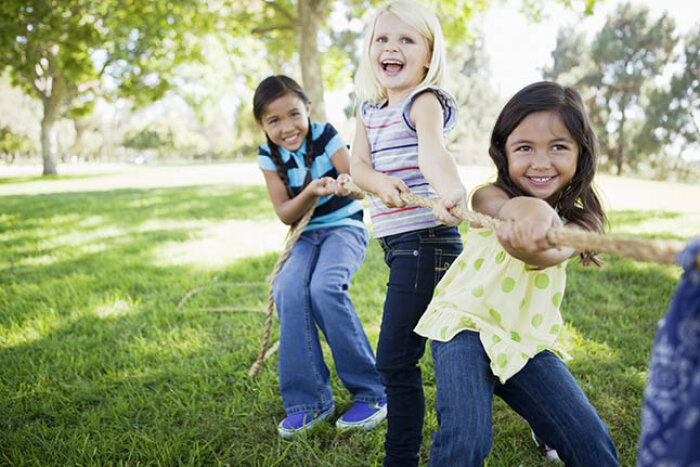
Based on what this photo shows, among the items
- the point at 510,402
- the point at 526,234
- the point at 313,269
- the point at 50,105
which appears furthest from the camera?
the point at 50,105

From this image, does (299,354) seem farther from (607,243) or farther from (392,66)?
(607,243)

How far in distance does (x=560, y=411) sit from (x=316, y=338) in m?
1.30

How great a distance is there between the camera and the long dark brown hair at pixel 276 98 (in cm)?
257

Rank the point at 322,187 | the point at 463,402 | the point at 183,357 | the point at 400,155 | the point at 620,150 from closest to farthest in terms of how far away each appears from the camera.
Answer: the point at 463,402, the point at 400,155, the point at 322,187, the point at 183,357, the point at 620,150

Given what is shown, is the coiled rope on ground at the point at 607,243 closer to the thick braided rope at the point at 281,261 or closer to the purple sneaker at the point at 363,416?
the thick braided rope at the point at 281,261

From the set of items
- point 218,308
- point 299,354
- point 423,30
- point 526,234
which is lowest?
point 218,308

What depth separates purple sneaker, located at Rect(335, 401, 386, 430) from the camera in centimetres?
227

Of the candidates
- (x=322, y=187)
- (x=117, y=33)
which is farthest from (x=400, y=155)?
(x=117, y=33)

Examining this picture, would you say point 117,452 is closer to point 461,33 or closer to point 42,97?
point 461,33

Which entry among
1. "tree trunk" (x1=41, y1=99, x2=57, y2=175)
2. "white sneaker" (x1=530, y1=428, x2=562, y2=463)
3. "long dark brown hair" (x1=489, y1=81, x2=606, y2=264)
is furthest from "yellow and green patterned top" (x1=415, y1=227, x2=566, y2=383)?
"tree trunk" (x1=41, y1=99, x2=57, y2=175)

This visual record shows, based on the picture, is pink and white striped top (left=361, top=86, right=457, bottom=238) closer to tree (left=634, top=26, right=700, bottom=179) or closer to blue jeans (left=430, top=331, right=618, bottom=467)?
blue jeans (left=430, top=331, right=618, bottom=467)

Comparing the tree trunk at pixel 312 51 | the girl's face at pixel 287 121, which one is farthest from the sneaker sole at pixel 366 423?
the tree trunk at pixel 312 51

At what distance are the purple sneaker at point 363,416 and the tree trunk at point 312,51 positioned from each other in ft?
22.1

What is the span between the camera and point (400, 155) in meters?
1.88
